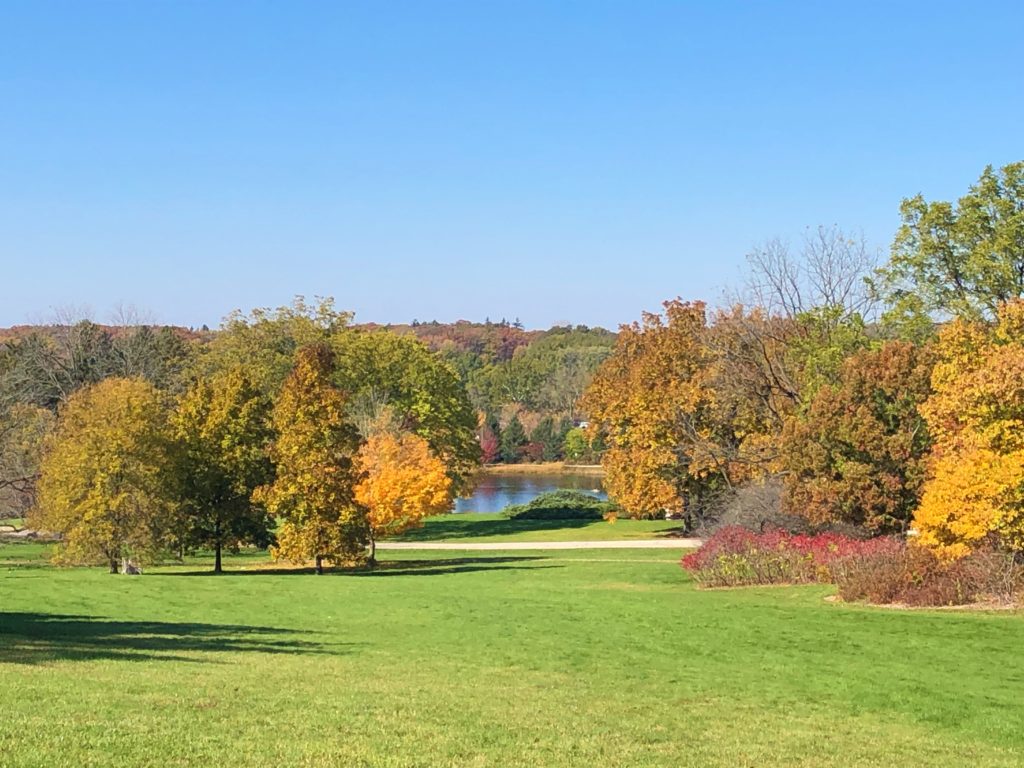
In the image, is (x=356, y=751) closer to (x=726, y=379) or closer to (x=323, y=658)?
→ (x=323, y=658)

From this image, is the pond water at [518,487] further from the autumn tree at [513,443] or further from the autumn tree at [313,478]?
the autumn tree at [313,478]

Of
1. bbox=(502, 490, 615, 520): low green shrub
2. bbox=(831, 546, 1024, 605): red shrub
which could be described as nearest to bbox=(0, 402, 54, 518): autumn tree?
bbox=(502, 490, 615, 520): low green shrub

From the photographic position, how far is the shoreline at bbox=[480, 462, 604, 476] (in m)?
116

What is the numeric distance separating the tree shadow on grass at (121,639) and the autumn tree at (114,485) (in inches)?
478

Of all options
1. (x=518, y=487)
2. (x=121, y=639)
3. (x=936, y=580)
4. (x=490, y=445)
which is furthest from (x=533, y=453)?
(x=121, y=639)

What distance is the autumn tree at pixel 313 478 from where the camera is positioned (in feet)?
114

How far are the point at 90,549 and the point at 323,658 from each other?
19.6 meters

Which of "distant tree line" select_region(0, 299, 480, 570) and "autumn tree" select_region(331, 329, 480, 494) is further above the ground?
"autumn tree" select_region(331, 329, 480, 494)

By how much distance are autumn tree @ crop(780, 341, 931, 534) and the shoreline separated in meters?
82.5

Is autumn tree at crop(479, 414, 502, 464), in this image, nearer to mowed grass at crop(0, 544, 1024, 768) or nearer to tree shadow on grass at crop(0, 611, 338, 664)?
mowed grass at crop(0, 544, 1024, 768)

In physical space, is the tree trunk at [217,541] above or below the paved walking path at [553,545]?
above

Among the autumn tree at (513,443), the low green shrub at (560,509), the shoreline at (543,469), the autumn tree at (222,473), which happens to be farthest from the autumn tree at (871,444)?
the autumn tree at (513,443)

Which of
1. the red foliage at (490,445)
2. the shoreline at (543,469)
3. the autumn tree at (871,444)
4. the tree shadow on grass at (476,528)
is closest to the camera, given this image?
the autumn tree at (871,444)

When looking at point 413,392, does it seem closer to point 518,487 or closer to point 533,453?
point 518,487
